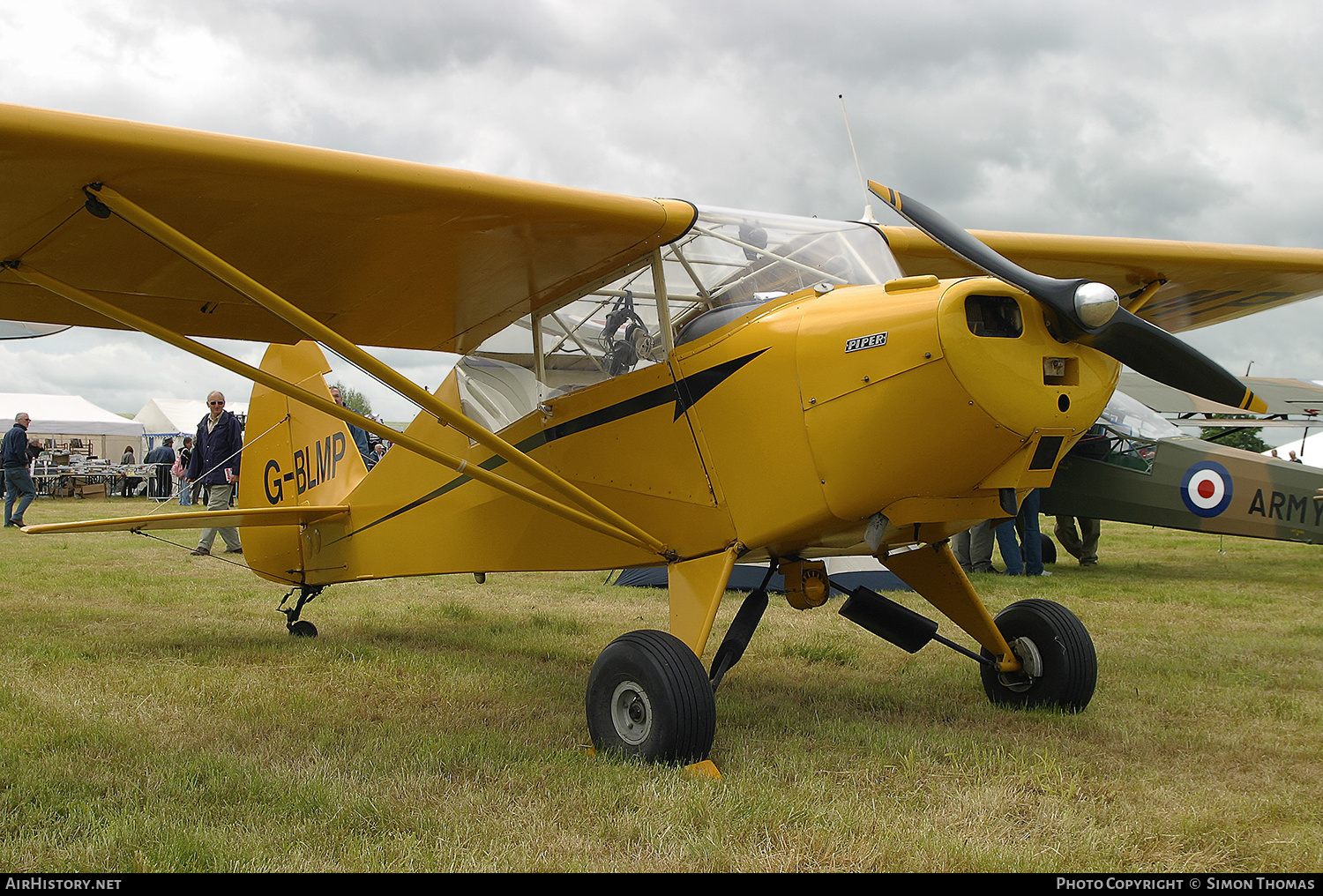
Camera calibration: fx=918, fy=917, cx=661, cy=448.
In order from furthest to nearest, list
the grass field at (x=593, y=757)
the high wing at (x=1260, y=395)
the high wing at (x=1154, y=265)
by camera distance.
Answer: the high wing at (x=1260, y=395) → the high wing at (x=1154, y=265) → the grass field at (x=593, y=757)

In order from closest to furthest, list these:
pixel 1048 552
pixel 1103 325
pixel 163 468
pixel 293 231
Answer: pixel 1103 325 → pixel 293 231 → pixel 1048 552 → pixel 163 468

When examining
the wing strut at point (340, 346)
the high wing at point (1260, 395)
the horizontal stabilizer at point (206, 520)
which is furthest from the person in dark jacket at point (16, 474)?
the high wing at point (1260, 395)

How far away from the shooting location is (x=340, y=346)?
12.5 ft

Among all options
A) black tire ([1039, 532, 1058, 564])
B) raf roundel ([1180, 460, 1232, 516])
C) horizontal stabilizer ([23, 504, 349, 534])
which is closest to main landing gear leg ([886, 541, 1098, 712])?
horizontal stabilizer ([23, 504, 349, 534])

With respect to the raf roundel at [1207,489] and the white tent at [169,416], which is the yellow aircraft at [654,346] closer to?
the raf roundel at [1207,489]

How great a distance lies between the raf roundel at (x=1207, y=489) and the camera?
391 inches

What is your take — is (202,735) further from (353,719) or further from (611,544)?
(611,544)

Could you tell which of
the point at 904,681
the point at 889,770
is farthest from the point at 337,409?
the point at 904,681

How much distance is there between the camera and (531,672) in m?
5.43

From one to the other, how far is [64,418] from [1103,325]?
35222 millimetres

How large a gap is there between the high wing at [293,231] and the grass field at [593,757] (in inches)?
78.3

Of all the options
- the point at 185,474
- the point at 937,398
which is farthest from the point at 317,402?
the point at 185,474

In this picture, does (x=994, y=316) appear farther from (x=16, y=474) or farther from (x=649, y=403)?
(x=16, y=474)

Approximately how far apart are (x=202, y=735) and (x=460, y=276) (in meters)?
2.38
